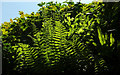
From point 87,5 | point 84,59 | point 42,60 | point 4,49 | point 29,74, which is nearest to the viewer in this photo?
point 84,59

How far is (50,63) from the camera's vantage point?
1.22 metres

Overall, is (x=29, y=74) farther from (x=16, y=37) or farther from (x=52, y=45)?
(x=16, y=37)

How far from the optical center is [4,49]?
2035mm

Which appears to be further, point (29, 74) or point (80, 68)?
point (29, 74)

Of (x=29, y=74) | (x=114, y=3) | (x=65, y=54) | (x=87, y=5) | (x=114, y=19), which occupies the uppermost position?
(x=87, y=5)

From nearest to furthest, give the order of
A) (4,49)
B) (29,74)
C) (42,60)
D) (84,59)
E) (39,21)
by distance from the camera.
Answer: (84,59) → (42,60) → (29,74) → (4,49) → (39,21)

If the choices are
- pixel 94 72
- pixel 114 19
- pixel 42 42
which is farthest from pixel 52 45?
pixel 114 19

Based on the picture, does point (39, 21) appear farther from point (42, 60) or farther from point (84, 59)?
point (84, 59)

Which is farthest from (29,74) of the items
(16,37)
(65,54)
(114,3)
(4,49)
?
(16,37)

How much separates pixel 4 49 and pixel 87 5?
1.44 meters

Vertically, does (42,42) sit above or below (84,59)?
above

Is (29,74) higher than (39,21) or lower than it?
lower

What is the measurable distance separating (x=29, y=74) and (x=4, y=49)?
85 cm

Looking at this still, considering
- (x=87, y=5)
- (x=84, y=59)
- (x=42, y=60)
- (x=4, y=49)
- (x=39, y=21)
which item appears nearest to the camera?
(x=84, y=59)
